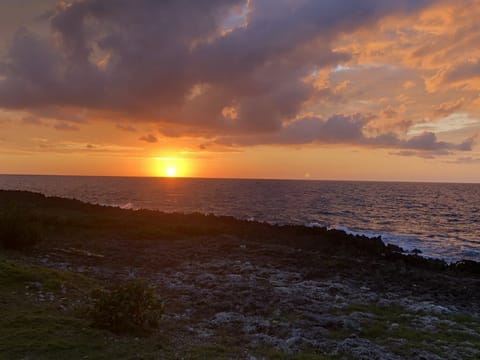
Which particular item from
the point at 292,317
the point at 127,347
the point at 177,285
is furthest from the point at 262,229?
the point at 127,347

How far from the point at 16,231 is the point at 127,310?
16.7 m

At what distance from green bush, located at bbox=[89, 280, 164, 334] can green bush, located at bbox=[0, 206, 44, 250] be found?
15.4 metres

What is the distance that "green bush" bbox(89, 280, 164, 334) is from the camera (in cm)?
1146

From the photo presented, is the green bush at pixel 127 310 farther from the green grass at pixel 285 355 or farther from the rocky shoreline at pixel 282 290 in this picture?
the green grass at pixel 285 355

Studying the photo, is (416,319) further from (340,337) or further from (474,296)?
(474,296)

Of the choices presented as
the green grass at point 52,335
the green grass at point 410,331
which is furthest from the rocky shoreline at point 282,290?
the green grass at point 52,335

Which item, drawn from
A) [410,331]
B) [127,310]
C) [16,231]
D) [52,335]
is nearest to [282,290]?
[410,331]

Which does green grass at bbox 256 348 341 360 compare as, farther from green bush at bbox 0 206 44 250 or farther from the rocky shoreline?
green bush at bbox 0 206 44 250

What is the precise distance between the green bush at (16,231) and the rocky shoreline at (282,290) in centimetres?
118

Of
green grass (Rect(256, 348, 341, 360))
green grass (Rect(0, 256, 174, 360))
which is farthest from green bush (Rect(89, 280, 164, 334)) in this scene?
green grass (Rect(256, 348, 341, 360))

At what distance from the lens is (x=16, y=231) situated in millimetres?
24219

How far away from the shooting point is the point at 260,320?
47.2 feet

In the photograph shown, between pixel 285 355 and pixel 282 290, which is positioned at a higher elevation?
pixel 285 355

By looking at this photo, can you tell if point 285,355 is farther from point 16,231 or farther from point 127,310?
point 16,231
